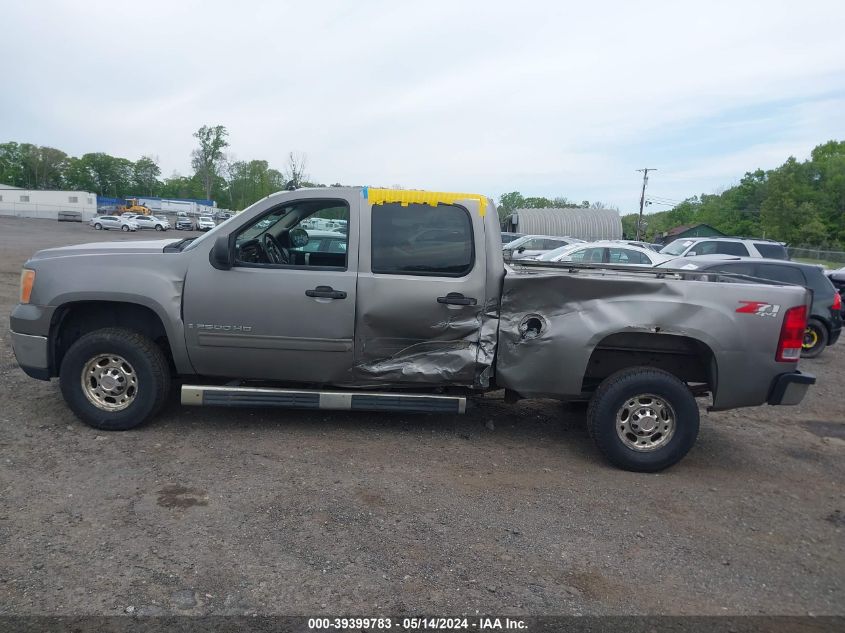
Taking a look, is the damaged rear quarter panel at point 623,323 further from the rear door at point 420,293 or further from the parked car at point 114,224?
the parked car at point 114,224

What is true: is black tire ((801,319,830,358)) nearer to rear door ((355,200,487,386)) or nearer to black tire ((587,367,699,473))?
black tire ((587,367,699,473))

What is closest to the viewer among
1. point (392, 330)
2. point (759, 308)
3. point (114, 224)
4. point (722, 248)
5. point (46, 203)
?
point (759, 308)

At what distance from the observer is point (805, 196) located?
6209cm

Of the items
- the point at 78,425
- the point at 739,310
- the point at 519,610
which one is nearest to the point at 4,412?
the point at 78,425

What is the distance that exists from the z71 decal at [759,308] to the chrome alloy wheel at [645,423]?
897mm

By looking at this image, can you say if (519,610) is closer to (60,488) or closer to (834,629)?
(834,629)

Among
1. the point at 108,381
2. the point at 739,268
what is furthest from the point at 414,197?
the point at 739,268

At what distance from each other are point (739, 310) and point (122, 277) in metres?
4.63

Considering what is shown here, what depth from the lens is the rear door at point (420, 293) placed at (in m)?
4.94

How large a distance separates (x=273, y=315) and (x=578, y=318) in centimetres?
231

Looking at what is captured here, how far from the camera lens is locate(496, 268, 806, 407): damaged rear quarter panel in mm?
4738

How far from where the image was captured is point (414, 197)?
16.8 ft

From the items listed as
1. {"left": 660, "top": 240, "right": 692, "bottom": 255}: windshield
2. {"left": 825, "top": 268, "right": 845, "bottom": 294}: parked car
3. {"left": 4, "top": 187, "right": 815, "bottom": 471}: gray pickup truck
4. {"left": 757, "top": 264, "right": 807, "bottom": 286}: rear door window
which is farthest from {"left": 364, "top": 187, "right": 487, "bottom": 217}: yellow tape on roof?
{"left": 660, "top": 240, "right": 692, "bottom": 255}: windshield

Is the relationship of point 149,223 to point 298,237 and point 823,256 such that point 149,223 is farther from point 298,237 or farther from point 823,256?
point 298,237
